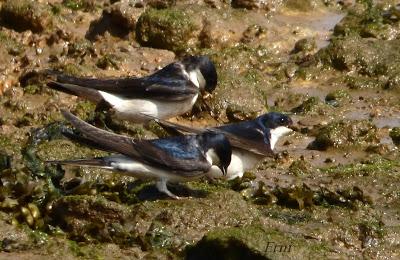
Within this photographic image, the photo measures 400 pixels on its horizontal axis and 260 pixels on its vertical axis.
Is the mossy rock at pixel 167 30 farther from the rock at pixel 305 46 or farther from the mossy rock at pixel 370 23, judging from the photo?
the mossy rock at pixel 370 23

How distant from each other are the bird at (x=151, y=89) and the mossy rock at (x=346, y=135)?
112cm

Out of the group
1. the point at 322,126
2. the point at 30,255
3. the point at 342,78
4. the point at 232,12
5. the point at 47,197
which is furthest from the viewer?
the point at 232,12

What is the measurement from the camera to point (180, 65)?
1127 cm

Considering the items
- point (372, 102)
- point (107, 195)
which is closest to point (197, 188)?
point (107, 195)

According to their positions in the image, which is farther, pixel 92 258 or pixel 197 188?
pixel 197 188

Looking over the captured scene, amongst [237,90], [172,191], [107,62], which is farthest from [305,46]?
[172,191]

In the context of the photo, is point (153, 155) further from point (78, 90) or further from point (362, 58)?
point (362, 58)

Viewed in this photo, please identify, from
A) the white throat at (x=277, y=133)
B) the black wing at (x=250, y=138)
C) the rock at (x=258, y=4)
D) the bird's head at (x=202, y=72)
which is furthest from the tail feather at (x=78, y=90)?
the rock at (x=258, y=4)

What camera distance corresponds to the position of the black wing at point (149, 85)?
34.1 ft

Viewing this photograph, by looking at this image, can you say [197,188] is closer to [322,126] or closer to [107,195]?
[107,195]

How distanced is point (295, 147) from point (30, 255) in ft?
12.7

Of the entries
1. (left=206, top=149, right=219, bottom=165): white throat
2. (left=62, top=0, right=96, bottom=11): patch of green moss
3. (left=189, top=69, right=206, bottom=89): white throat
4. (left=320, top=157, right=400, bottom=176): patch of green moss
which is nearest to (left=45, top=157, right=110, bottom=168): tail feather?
(left=206, top=149, right=219, bottom=165): white throat

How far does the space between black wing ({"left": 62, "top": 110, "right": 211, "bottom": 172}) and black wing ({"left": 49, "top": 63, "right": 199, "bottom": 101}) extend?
1.73m

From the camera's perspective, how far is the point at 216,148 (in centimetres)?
886
